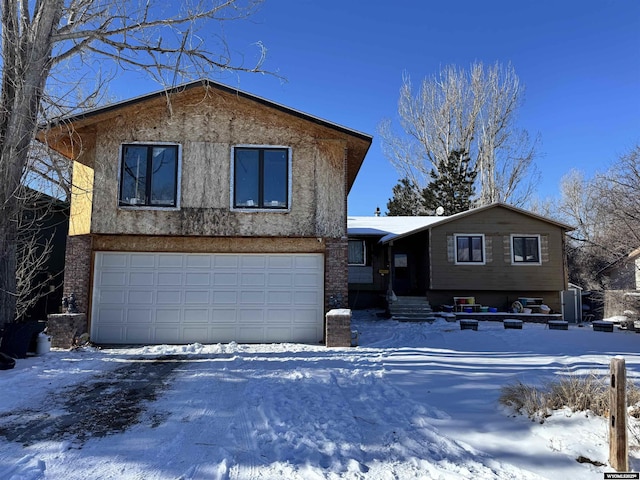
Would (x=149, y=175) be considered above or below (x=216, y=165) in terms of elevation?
below

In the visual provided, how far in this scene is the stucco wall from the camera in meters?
10.6

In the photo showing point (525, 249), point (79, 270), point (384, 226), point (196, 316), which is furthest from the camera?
point (384, 226)

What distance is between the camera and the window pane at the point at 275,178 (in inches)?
430

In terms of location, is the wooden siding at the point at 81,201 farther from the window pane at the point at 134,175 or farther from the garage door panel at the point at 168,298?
the garage door panel at the point at 168,298

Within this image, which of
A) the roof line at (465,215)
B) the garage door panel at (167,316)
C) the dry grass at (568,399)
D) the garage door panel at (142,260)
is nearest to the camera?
the dry grass at (568,399)

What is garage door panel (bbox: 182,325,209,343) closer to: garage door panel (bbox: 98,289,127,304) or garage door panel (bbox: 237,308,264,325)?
garage door panel (bbox: 237,308,264,325)

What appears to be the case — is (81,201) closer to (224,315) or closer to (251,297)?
(224,315)

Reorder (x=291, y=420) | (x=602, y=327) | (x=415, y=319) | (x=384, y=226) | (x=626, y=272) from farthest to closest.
A: (x=384, y=226) → (x=626, y=272) → (x=415, y=319) → (x=602, y=327) → (x=291, y=420)

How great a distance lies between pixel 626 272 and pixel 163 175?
67.9 feet

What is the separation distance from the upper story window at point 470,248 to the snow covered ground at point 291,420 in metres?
9.23

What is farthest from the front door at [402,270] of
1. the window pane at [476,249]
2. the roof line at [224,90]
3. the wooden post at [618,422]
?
the wooden post at [618,422]

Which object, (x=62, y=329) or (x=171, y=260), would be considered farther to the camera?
(x=171, y=260)

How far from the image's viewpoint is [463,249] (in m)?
18.1

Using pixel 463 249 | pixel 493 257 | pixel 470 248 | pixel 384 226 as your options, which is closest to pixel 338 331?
pixel 463 249
